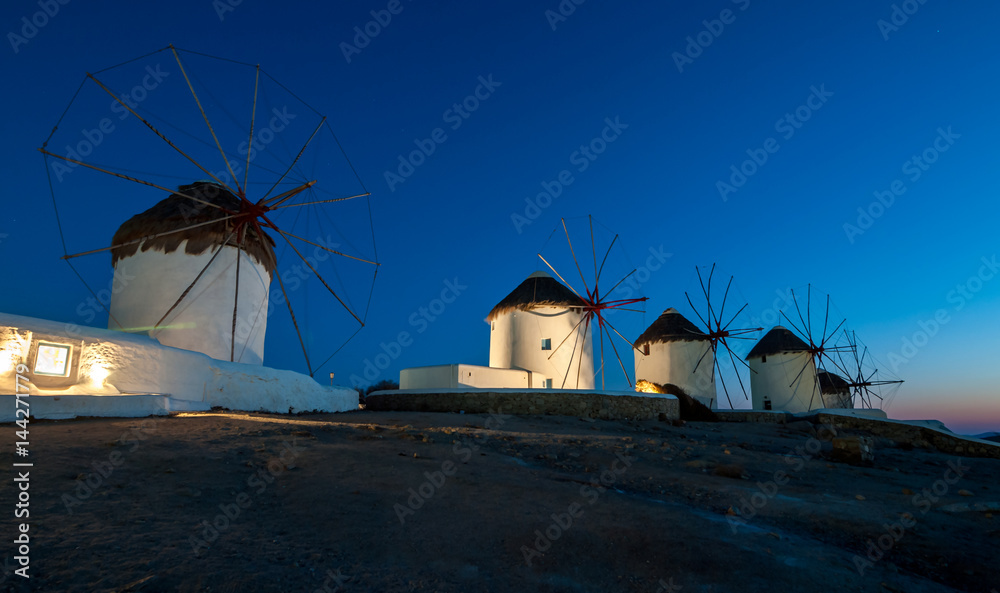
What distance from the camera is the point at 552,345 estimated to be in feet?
77.6

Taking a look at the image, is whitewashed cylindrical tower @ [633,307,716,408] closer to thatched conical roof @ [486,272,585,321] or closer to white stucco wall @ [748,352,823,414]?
white stucco wall @ [748,352,823,414]

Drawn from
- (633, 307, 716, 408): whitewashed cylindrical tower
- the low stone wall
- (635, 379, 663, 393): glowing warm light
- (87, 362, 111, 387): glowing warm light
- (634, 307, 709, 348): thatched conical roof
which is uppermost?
(634, 307, 709, 348): thatched conical roof

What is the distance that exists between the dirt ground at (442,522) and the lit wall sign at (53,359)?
2.08m

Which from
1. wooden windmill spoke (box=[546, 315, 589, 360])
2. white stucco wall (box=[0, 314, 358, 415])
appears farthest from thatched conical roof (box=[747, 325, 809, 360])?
white stucco wall (box=[0, 314, 358, 415])

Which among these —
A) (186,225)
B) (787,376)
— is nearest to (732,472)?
(186,225)

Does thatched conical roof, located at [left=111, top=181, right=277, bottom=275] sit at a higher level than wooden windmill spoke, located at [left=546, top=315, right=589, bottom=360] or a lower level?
higher

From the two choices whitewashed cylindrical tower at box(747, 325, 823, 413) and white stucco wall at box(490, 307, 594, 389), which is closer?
white stucco wall at box(490, 307, 594, 389)

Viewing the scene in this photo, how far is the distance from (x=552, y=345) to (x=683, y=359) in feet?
34.7

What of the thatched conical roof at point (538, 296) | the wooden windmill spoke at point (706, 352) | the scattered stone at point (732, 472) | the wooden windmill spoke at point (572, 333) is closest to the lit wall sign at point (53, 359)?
the scattered stone at point (732, 472)

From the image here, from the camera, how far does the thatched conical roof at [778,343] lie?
31922 millimetres

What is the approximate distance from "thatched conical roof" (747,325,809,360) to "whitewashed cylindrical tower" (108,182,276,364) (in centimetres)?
3132

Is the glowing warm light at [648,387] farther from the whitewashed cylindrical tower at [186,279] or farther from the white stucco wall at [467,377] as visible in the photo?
the whitewashed cylindrical tower at [186,279]

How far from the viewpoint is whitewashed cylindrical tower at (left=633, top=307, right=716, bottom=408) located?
96.5 ft

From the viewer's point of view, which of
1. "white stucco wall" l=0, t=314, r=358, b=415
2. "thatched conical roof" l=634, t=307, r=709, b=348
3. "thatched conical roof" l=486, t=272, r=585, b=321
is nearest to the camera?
"white stucco wall" l=0, t=314, r=358, b=415
